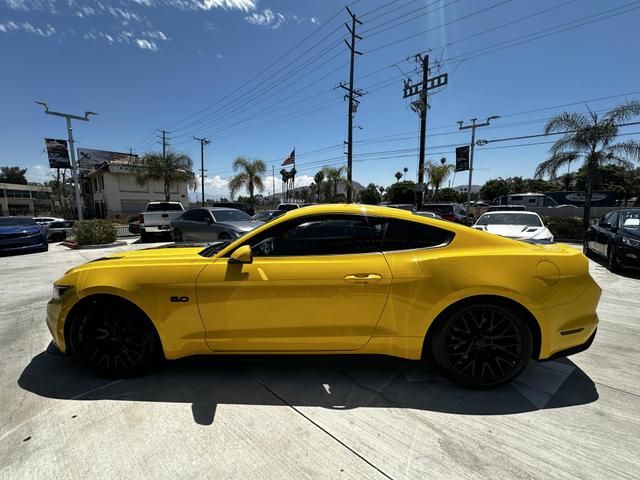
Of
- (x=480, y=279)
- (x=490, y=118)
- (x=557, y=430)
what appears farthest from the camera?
(x=490, y=118)

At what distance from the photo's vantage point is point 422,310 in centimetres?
246

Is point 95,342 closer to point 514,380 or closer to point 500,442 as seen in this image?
point 500,442

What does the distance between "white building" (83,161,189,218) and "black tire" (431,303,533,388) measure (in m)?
35.1

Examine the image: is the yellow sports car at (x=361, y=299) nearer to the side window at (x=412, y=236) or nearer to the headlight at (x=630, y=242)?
the side window at (x=412, y=236)

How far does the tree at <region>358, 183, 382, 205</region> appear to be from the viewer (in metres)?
68.1

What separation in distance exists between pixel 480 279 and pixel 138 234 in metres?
18.3

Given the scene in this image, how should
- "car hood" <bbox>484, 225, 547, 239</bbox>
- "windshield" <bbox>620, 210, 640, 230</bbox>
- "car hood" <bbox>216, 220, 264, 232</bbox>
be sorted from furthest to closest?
"car hood" <bbox>216, 220, 264, 232</bbox>, "car hood" <bbox>484, 225, 547, 239</bbox>, "windshield" <bbox>620, 210, 640, 230</bbox>

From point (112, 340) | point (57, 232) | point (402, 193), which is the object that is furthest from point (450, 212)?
point (402, 193)

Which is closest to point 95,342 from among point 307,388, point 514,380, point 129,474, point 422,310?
point 129,474

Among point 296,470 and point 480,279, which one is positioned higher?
point 480,279

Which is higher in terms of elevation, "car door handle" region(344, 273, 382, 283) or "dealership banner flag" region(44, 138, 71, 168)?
"dealership banner flag" region(44, 138, 71, 168)

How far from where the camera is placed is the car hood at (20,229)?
9.97 m

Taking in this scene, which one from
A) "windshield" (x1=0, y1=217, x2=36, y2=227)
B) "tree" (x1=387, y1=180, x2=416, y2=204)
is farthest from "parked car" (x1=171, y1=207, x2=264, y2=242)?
"tree" (x1=387, y1=180, x2=416, y2=204)

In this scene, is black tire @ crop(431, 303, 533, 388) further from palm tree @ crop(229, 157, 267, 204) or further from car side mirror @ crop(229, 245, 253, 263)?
palm tree @ crop(229, 157, 267, 204)
